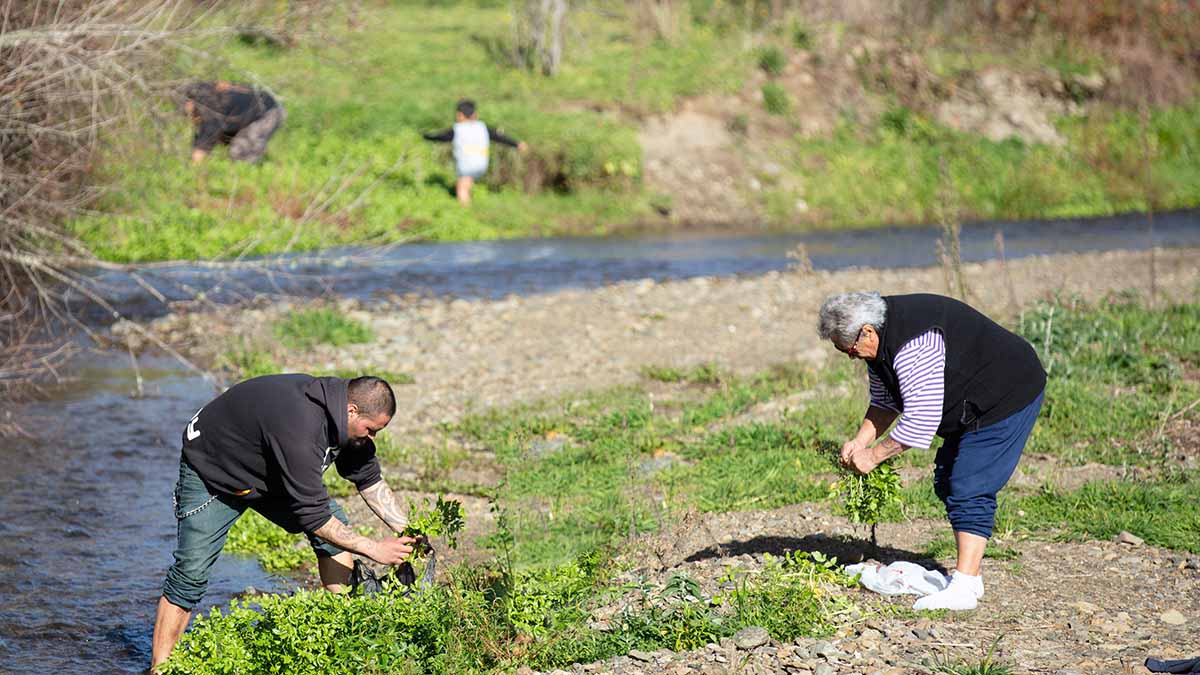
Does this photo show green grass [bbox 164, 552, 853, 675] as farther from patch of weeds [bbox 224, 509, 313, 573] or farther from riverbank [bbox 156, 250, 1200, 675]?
patch of weeds [bbox 224, 509, 313, 573]

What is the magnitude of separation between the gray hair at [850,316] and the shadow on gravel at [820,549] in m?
1.56

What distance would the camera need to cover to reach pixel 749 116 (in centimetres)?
2447

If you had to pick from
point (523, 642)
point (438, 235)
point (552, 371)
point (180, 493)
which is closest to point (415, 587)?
point (523, 642)

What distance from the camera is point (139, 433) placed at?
10.7 meters

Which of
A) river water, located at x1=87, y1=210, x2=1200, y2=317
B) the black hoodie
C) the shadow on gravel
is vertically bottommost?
river water, located at x1=87, y1=210, x2=1200, y2=317

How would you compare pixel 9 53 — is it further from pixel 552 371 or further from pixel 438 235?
pixel 438 235

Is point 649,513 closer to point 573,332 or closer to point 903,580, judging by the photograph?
point 903,580

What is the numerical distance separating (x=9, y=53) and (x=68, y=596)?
5.27 meters

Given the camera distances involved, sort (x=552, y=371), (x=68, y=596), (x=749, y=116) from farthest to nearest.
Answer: (x=749, y=116), (x=552, y=371), (x=68, y=596)

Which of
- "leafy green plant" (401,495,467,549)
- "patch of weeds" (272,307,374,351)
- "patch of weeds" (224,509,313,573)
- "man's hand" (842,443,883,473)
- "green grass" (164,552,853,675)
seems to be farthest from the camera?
"patch of weeds" (272,307,374,351)

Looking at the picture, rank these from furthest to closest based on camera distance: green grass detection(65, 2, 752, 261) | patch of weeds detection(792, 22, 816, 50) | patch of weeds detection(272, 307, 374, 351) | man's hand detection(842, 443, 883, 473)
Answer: patch of weeds detection(792, 22, 816, 50) < green grass detection(65, 2, 752, 261) < patch of weeds detection(272, 307, 374, 351) < man's hand detection(842, 443, 883, 473)

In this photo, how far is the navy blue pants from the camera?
614cm

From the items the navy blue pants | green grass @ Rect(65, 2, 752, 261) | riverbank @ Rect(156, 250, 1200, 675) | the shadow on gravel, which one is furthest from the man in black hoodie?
green grass @ Rect(65, 2, 752, 261)

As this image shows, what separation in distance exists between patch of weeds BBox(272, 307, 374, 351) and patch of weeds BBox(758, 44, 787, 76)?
1469cm
